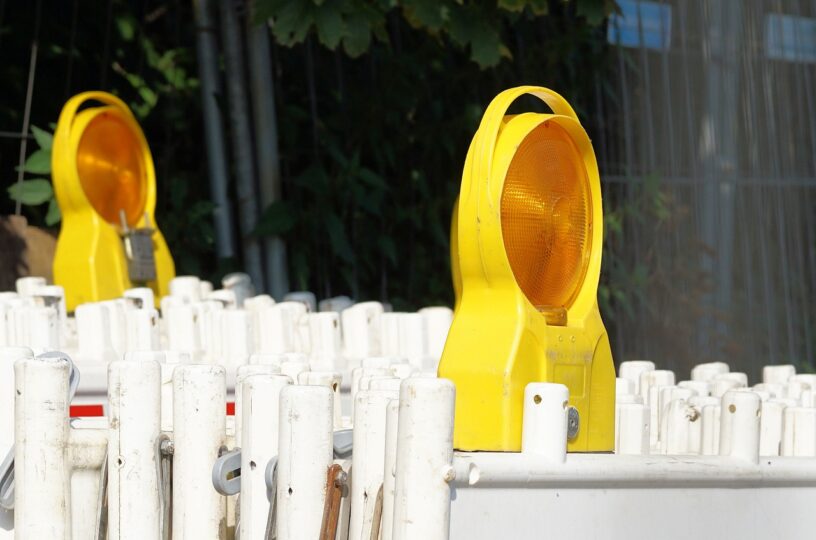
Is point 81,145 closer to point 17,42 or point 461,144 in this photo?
point 17,42

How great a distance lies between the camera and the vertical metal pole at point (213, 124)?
6051 millimetres

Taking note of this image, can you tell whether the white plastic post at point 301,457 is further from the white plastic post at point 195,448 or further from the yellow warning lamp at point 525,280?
the yellow warning lamp at point 525,280

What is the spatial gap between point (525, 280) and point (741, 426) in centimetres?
44

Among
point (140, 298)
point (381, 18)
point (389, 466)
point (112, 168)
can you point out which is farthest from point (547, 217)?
point (112, 168)

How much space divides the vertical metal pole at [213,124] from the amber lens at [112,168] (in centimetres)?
113

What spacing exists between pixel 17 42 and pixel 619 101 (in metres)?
3.13

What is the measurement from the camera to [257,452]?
2021 millimetres

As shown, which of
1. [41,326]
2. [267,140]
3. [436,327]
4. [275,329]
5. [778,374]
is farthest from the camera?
[267,140]

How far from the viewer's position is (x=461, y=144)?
671cm

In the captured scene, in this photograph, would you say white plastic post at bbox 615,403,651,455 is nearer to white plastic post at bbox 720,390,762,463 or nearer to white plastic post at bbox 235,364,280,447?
white plastic post at bbox 720,390,762,463

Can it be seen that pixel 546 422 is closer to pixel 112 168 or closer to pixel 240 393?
pixel 240 393

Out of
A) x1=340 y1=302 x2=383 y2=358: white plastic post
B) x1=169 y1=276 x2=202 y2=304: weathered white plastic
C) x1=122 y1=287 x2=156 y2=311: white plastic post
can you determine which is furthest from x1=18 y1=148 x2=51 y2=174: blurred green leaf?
x1=340 y1=302 x2=383 y2=358: white plastic post

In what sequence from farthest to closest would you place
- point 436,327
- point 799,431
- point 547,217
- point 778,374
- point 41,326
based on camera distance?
point 436,327 < point 778,374 < point 41,326 < point 799,431 < point 547,217

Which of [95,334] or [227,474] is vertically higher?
[95,334]
